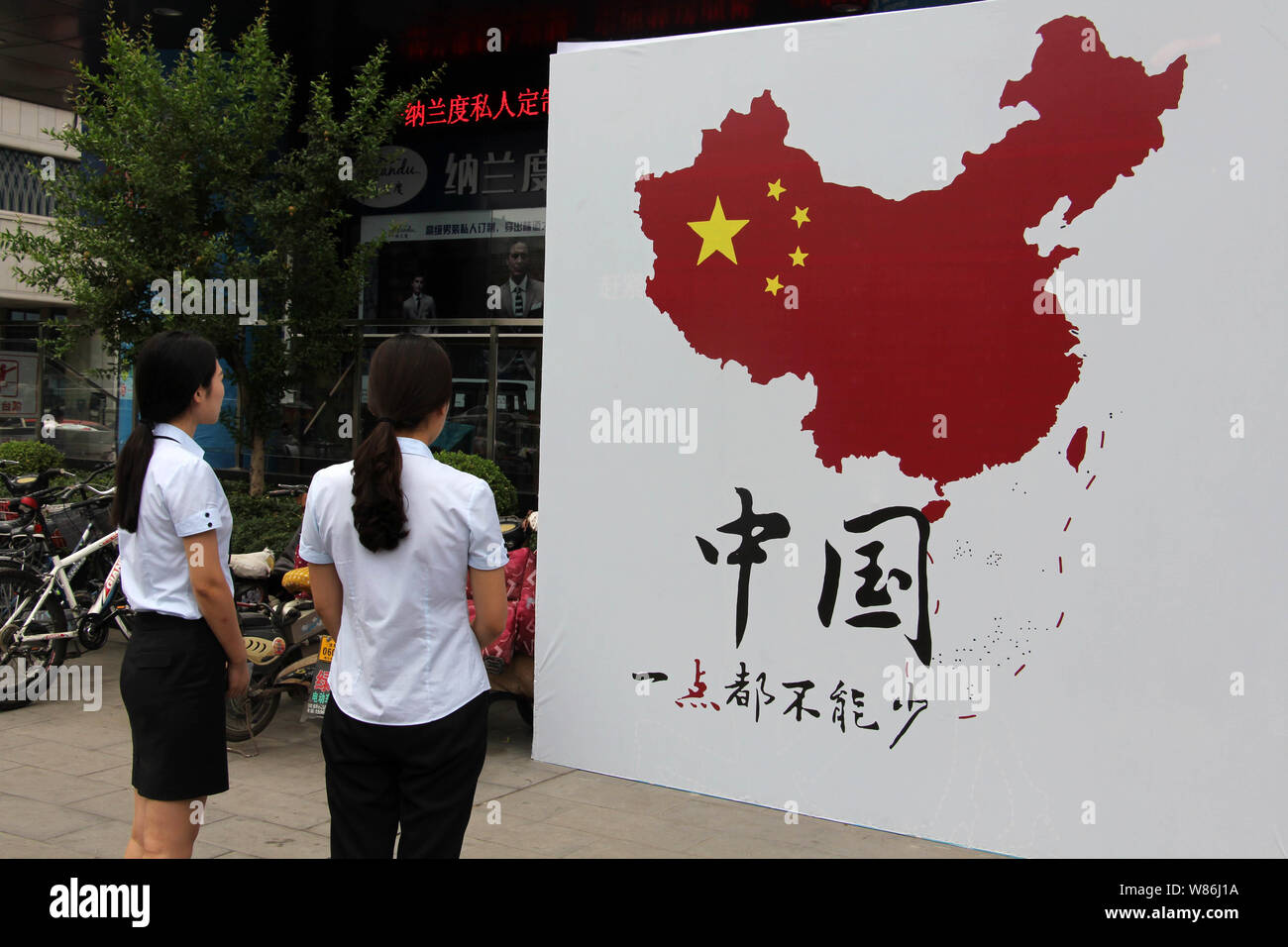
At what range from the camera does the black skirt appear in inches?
124

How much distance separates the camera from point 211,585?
316 cm

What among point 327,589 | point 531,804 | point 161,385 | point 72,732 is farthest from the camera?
point 72,732

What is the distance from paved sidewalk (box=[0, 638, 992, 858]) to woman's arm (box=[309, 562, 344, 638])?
1.89 m

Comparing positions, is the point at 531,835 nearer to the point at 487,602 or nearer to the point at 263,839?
the point at 263,839

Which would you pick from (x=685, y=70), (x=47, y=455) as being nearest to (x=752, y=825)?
(x=685, y=70)

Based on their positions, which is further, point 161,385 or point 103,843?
point 103,843

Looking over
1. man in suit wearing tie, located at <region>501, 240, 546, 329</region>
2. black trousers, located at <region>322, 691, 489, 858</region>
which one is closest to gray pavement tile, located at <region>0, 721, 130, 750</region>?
black trousers, located at <region>322, 691, 489, 858</region>

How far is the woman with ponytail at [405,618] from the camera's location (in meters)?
2.68

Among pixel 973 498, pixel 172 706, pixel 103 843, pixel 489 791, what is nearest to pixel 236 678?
pixel 172 706

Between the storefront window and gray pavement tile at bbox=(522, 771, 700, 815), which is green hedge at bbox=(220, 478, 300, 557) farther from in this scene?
the storefront window

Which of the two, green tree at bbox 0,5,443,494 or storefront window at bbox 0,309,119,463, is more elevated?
green tree at bbox 0,5,443,494

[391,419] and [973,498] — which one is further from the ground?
[391,419]

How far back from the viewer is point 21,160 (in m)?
26.9

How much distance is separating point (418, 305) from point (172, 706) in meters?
8.40
